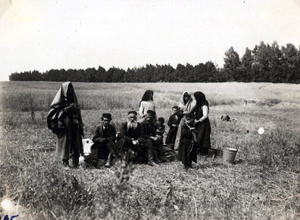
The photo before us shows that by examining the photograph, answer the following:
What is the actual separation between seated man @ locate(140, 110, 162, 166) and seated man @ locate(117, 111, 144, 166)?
17 centimetres

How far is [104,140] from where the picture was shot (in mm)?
5758

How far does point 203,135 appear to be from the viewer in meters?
6.61

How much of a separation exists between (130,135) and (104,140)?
2.28 ft

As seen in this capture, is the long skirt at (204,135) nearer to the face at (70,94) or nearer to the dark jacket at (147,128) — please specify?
the dark jacket at (147,128)

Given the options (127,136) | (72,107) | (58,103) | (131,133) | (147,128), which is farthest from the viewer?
(147,128)

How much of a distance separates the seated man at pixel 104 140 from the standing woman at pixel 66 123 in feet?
1.42

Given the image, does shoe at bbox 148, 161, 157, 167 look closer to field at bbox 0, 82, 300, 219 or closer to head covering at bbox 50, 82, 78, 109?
field at bbox 0, 82, 300, 219

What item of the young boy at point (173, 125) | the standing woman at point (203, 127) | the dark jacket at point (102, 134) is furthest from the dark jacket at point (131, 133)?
the standing woman at point (203, 127)

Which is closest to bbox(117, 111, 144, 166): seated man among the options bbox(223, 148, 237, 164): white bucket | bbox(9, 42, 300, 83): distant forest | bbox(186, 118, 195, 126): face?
bbox(186, 118, 195, 126): face

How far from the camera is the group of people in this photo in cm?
525

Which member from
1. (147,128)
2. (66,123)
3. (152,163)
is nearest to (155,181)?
(152,163)

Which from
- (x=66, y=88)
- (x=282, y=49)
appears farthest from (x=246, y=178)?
(x=282, y=49)

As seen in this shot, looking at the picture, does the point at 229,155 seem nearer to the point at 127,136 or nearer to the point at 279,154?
the point at 279,154

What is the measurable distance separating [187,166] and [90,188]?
2.52 meters
